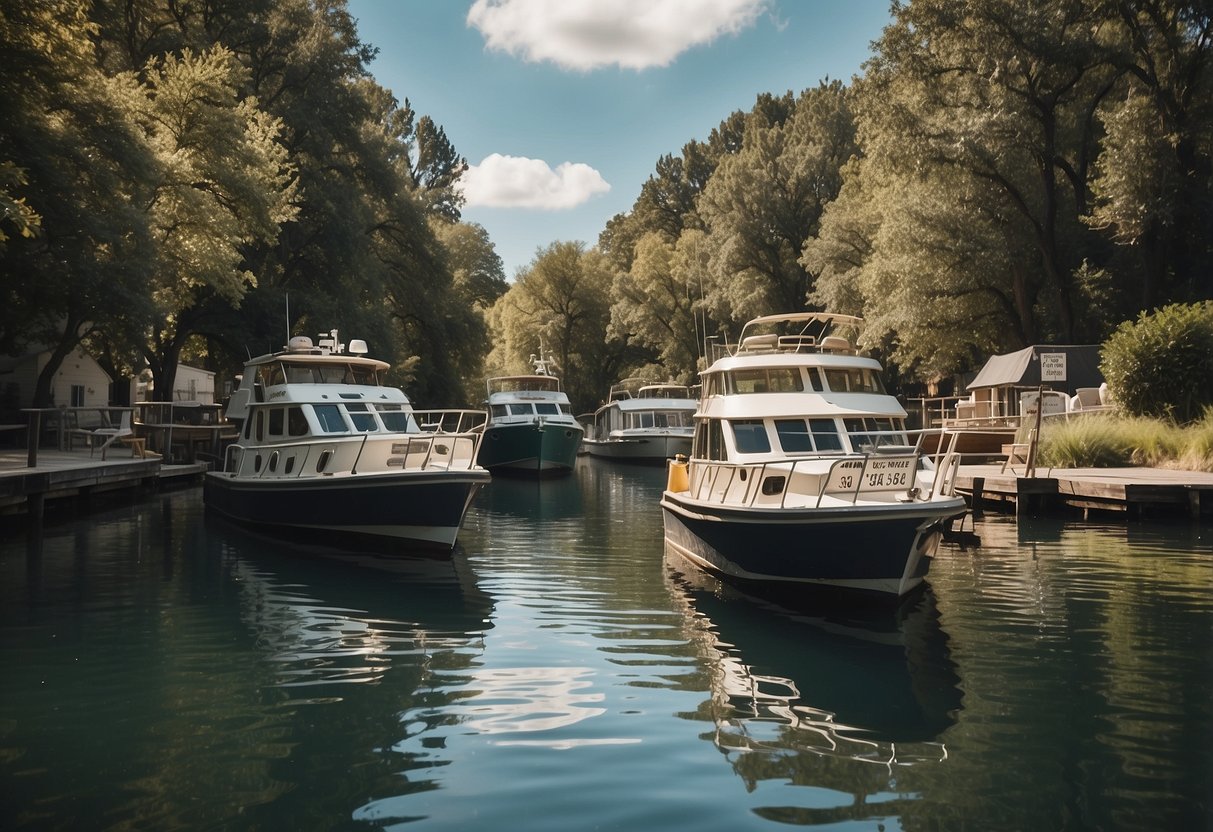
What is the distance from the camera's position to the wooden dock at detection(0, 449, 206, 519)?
17.9 meters

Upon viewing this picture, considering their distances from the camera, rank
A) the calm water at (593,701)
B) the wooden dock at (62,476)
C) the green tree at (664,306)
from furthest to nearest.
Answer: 1. the green tree at (664,306)
2. the wooden dock at (62,476)
3. the calm water at (593,701)

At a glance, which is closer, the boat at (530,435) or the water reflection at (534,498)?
the water reflection at (534,498)

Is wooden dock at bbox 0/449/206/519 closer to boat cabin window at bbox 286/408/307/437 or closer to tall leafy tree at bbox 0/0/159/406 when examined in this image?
tall leafy tree at bbox 0/0/159/406

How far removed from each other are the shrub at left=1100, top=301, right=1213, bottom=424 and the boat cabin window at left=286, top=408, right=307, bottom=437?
21.1 metres

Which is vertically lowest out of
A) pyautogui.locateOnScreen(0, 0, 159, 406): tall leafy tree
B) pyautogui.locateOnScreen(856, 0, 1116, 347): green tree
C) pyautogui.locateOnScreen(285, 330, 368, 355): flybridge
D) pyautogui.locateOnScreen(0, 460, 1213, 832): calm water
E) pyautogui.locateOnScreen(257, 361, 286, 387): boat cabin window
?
pyautogui.locateOnScreen(0, 460, 1213, 832): calm water

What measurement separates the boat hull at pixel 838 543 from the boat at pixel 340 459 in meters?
5.73

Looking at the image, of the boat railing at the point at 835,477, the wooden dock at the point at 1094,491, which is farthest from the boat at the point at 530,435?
the boat railing at the point at 835,477

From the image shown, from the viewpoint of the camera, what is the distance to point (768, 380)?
15555mm

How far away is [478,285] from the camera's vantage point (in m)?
65.7

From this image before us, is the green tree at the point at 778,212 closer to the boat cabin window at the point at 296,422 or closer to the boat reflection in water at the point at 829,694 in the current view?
the boat cabin window at the point at 296,422

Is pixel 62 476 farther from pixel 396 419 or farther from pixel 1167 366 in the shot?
pixel 1167 366

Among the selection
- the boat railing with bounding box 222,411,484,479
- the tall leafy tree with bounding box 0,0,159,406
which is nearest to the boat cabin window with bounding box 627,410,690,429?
the tall leafy tree with bounding box 0,0,159,406

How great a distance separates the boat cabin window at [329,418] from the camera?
1842 centimetres

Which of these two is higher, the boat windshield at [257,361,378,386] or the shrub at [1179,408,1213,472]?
the boat windshield at [257,361,378,386]
